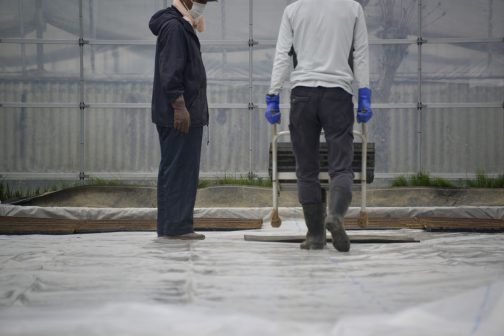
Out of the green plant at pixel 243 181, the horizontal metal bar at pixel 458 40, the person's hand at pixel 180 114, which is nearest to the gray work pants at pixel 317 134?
the person's hand at pixel 180 114

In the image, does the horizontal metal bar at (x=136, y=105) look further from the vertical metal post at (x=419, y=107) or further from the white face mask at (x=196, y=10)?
the white face mask at (x=196, y=10)

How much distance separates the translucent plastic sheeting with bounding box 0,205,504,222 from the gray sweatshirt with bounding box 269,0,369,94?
118 inches

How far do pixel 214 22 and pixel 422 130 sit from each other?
2844mm

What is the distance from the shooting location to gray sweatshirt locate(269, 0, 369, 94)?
15.4ft

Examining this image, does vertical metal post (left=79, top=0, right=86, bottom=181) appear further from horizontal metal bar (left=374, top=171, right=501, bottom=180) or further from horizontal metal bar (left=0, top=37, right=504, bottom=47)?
horizontal metal bar (left=374, top=171, right=501, bottom=180)

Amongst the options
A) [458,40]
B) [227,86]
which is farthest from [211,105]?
[458,40]

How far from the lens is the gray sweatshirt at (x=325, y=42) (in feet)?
15.4

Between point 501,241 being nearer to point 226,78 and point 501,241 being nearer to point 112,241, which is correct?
point 112,241

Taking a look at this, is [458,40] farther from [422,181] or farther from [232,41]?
[232,41]

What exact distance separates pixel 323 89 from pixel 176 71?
113cm

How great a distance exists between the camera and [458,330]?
2.36 m

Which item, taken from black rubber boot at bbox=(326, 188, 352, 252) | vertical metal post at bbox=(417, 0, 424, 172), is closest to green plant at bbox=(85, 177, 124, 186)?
vertical metal post at bbox=(417, 0, 424, 172)

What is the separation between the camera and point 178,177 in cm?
550

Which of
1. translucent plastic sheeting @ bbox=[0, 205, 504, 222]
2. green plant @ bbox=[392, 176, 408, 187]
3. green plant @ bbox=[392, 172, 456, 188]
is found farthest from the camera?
green plant @ bbox=[392, 176, 408, 187]
